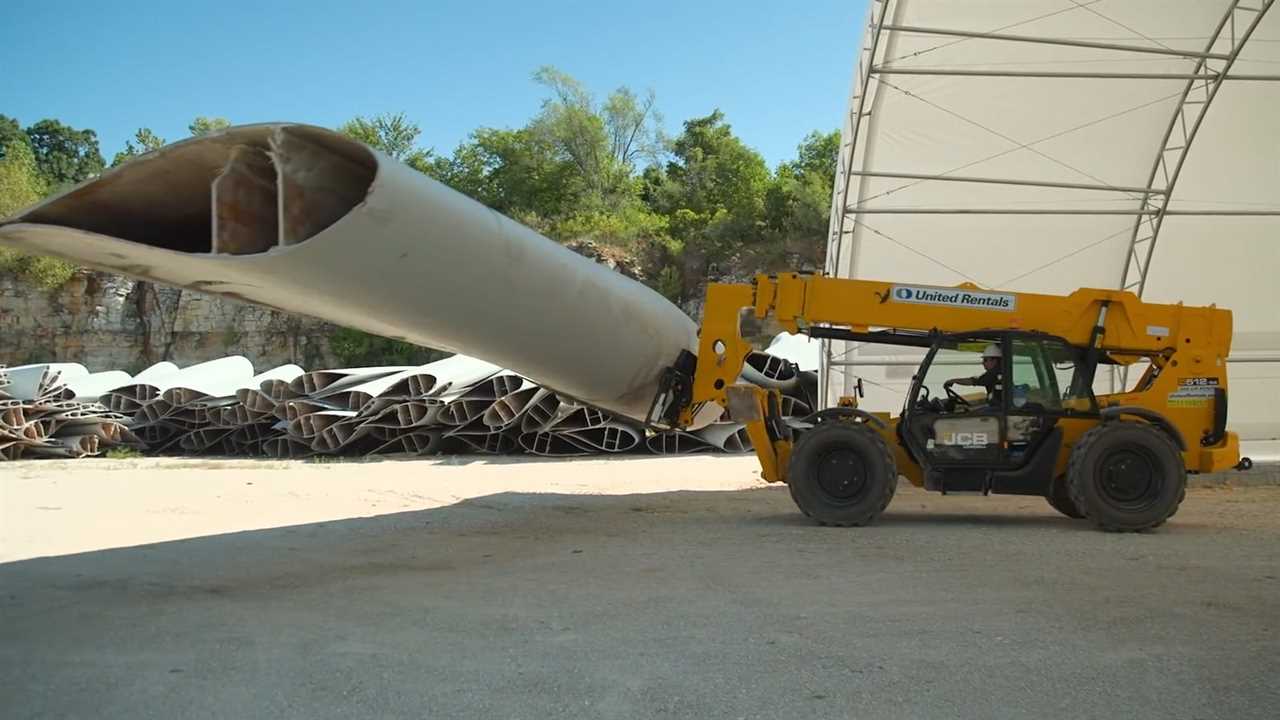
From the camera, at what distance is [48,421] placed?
19.1 m

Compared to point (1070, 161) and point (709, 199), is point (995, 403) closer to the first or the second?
point (1070, 161)

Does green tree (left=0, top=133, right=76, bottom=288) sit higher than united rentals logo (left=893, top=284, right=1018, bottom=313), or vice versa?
green tree (left=0, top=133, right=76, bottom=288)

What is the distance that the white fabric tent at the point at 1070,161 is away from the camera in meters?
11.6

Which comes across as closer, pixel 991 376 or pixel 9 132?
pixel 991 376

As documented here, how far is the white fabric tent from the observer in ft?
37.9

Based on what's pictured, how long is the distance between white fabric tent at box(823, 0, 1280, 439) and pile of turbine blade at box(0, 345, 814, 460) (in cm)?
379

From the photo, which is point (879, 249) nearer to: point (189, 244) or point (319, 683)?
point (189, 244)

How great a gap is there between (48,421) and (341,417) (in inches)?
231

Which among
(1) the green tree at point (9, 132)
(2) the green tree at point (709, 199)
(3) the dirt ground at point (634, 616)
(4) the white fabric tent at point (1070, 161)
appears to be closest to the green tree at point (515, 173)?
(2) the green tree at point (709, 199)

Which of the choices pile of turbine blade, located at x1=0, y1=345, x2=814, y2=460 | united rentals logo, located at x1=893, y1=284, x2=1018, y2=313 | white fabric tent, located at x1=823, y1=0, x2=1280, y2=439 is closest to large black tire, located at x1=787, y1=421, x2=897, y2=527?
united rentals logo, located at x1=893, y1=284, x2=1018, y2=313

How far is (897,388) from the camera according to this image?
542 inches

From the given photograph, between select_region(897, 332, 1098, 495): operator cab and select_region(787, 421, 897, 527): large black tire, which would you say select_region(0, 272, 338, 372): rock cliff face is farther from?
select_region(897, 332, 1098, 495): operator cab

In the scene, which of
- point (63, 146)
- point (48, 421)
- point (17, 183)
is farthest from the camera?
point (63, 146)

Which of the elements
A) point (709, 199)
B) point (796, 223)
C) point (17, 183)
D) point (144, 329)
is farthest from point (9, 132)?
point (796, 223)
